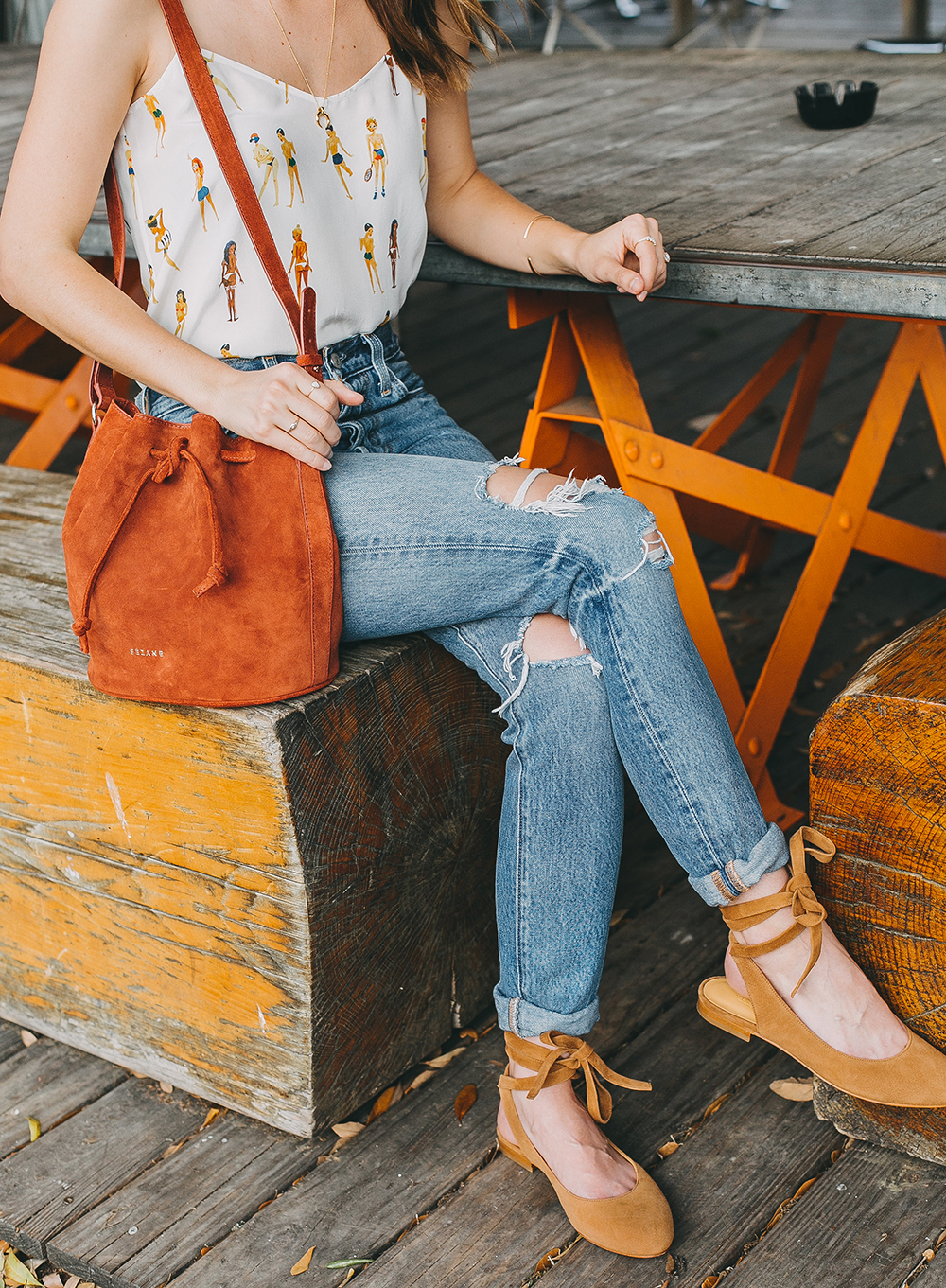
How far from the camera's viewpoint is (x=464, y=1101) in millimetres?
1628

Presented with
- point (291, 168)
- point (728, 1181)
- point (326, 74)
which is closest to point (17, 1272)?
point (728, 1181)

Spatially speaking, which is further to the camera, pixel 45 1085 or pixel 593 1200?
pixel 45 1085

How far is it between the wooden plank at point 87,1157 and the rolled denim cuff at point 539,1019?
45cm

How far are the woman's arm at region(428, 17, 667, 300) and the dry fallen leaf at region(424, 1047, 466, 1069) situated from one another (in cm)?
95

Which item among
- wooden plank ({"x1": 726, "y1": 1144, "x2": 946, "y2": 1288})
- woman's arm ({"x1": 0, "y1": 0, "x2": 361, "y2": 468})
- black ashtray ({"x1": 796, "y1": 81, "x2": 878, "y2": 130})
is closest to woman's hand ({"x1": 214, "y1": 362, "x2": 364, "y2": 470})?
woman's arm ({"x1": 0, "y1": 0, "x2": 361, "y2": 468})

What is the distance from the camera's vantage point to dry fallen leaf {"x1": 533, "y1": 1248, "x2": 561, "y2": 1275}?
1395 millimetres

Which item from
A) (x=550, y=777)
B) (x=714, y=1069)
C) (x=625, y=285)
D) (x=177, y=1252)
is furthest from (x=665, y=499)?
(x=177, y=1252)

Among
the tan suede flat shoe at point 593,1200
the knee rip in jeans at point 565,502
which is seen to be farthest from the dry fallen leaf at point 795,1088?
the knee rip in jeans at point 565,502

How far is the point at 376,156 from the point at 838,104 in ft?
2.82

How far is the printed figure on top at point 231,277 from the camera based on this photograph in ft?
4.71

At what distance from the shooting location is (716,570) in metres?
2.97

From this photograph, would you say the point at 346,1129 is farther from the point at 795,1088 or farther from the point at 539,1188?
the point at 795,1088

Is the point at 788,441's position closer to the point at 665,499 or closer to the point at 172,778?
the point at 665,499

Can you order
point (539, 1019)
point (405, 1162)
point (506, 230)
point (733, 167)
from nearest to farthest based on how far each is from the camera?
point (539, 1019)
point (405, 1162)
point (506, 230)
point (733, 167)
